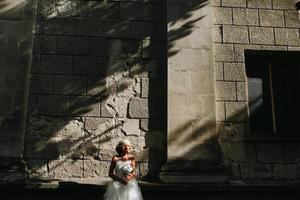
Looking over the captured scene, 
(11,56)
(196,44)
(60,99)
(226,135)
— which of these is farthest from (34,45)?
(226,135)

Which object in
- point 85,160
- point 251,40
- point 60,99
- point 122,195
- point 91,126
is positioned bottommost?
point 122,195

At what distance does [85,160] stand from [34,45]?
2.14 meters

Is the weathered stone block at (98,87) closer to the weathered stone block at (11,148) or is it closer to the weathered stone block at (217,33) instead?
the weathered stone block at (11,148)

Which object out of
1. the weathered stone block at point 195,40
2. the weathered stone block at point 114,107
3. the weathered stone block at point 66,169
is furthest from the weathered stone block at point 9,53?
the weathered stone block at point 195,40

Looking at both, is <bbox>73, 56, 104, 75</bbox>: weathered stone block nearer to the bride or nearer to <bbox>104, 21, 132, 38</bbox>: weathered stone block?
<bbox>104, 21, 132, 38</bbox>: weathered stone block

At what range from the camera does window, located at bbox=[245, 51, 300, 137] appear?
7676 millimetres

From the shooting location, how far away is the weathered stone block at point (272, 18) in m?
7.99

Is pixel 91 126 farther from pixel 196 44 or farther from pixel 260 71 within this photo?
pixel 260 71

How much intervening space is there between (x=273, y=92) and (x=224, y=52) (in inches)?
43.9

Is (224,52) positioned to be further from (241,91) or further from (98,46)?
(98,46)

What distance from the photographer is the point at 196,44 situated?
7.63 metres

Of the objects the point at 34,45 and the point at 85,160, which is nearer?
the point at 85,160

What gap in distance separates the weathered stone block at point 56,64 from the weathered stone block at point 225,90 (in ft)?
8.24

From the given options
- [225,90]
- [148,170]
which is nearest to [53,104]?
[148,170]
